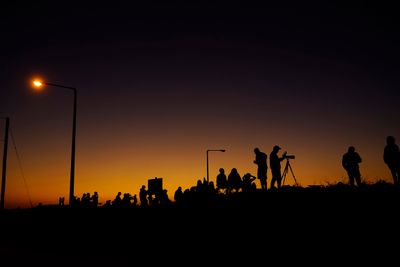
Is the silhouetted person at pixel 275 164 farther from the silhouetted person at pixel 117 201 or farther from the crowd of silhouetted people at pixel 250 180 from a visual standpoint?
the silhouetted person at pixel 117 201

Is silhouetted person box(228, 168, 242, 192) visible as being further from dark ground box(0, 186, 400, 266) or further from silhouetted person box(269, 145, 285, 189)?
dark ground box(0, 186, 400, 266)

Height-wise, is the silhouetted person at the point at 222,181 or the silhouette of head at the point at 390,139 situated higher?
the silhouette of head at the point at 390,139

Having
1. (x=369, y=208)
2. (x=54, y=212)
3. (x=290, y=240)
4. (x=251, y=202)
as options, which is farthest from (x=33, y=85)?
(x=369, y=208)

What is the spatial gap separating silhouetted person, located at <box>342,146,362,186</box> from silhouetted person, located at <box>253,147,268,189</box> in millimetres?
3517

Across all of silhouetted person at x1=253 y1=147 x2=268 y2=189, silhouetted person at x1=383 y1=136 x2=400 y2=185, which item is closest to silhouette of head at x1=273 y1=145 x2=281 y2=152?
silhouetted person at x1=253 y1=147 x2=268 y2=189

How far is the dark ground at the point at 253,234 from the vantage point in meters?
8.38

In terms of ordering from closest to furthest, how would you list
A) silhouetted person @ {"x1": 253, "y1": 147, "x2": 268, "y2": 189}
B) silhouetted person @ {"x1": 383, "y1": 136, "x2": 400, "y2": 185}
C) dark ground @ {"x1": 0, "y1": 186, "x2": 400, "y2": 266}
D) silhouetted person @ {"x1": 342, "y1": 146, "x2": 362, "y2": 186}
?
1. dark ground @ {"x1": 0, "y1": 186, "x2": 400, "y2": 266}
2. silhouetted person @ {"x1": 383, "y1": 136, "x2": 400, "y2": 185}
3. silhouetted person @ {"x1": 342, "y1": 146, "x2": 362, "y2": 186}
4. silhouetted person @ {"x1": 253, "y1": 147, "x2": 268, "y2": 189}

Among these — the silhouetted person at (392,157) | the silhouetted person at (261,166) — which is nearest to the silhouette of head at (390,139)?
the silhouetted person at (392,157)

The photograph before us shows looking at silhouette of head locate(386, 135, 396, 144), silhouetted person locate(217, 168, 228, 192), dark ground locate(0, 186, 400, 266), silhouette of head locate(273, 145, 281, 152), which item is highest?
silhouette of head locate(273, 145, 281, 152)

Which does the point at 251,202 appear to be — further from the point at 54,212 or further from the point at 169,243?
the point at 54,212

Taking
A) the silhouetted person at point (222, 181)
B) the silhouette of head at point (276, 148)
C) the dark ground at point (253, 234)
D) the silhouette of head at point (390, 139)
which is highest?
the silhouette of head at point (276, 148)

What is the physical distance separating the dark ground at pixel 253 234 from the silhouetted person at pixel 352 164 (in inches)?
84.8

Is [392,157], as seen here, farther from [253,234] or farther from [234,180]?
[234,180]

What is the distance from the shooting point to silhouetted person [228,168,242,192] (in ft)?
58.0
